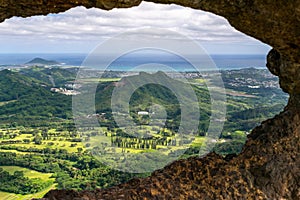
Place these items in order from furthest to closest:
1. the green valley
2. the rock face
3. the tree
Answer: the tree < the green valley < the rock face

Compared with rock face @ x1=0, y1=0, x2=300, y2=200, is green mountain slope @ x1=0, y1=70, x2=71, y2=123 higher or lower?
lower

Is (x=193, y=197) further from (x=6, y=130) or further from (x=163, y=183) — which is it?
(x=6, y=130)

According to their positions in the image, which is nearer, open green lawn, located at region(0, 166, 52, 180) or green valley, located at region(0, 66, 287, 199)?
green valley, located at region(0, 66, 287, 199)

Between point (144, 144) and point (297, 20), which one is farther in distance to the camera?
point (144, 144)

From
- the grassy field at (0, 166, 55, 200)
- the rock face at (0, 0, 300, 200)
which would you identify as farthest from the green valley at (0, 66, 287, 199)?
the rock face at (0, 0, 300, 200)

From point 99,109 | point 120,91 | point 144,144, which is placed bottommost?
point 144,144

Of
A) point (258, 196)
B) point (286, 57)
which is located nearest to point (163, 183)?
point (258, 196)

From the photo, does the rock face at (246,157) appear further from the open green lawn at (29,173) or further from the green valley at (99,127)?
the open green lawn at (29,173)

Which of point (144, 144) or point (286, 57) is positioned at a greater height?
point (286, 57)

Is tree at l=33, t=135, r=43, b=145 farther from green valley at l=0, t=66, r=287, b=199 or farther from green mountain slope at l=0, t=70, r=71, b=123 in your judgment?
green mountain slope at l=0, t=70, r=71, b=123
